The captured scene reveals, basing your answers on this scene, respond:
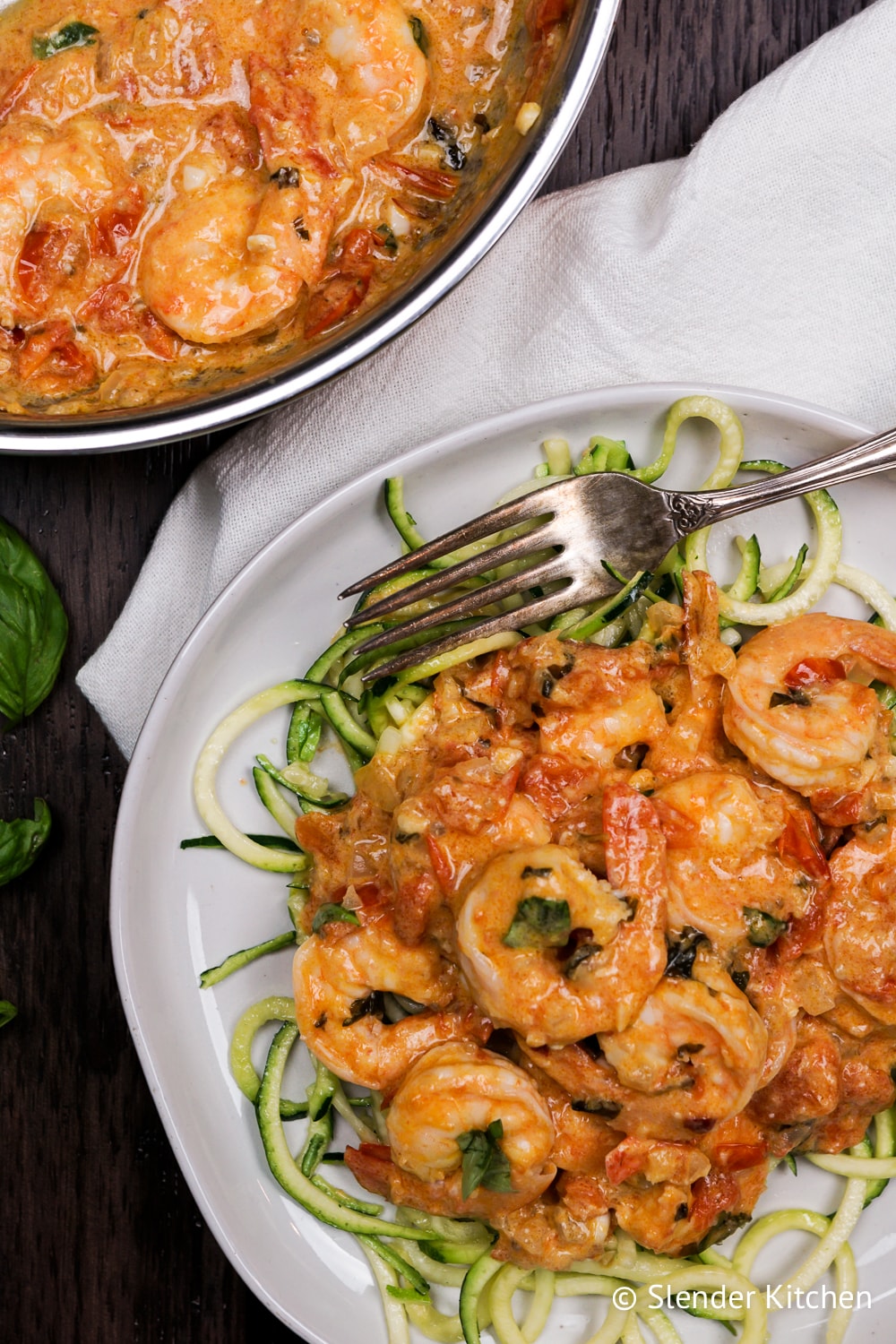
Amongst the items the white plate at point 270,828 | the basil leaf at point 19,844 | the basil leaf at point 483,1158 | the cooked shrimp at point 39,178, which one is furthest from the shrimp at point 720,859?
the cooked shrimp at point 39,178

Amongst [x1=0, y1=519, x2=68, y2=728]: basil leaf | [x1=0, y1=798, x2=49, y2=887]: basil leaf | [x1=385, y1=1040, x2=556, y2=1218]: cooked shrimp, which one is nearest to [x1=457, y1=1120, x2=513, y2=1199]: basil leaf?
[x1=385, y1=1040, x2=556, y2=1218]: cooked shrimp

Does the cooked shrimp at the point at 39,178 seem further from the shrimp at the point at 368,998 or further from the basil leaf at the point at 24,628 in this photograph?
the shrimp at the point at 368,998

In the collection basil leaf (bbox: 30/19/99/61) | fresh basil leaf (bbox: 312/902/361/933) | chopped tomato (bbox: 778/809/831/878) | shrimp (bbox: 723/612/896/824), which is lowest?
chopped tomato (bbox: 778/809/831/878)

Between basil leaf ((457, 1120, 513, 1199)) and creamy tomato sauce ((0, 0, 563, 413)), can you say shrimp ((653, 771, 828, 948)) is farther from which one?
creamy tomato sauce ((0, 0, 563, 413))

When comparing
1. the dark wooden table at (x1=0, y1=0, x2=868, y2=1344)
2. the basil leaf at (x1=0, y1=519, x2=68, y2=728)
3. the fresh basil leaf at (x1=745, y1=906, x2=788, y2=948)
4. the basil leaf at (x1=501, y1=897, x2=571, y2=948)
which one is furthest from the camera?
the dark wooden table at (x1=0, y1=0, x2=868, y2=1344)

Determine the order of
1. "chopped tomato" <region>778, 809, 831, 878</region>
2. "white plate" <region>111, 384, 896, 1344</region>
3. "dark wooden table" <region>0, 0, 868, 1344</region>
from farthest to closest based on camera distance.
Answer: "dark wooden table" <region>0, 0, 868, 1344</region>, "white plate" <region>111, 384, 896, 1344</region>, "chopped tomato" <region>778, 809, 831, 878</region>

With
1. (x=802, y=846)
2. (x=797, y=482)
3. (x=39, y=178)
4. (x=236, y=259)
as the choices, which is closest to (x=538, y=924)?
(x=802, y=846)
